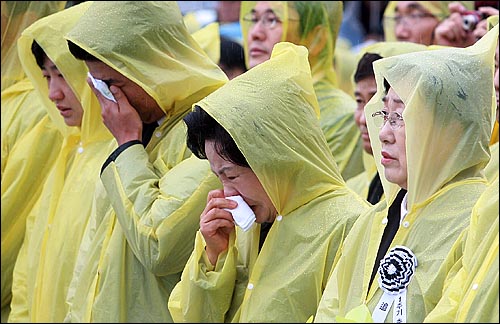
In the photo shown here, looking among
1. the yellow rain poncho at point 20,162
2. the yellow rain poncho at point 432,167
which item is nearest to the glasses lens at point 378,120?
the yellow rain poncho at point 432,167

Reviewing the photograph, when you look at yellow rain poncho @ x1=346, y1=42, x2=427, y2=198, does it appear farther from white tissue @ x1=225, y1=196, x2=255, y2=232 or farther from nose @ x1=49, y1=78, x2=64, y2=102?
white tissue @ x1=225, y1=196, x2=255, y2=232

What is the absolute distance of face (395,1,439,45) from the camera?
6352 millimetres

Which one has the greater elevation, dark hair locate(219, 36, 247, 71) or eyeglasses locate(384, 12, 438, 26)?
eyeglasses locate(384, 12, 438, 26)

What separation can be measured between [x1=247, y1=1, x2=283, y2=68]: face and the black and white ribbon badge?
3.02m

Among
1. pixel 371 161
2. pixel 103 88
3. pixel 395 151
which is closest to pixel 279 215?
pixel 395 151

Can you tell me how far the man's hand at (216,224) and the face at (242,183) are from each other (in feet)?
0.12

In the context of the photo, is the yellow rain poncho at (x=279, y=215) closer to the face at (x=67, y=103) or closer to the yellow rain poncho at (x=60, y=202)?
the yellow rain poncho at (x=60, y=202)

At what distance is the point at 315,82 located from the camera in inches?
232

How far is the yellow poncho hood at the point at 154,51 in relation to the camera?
430 centimetres

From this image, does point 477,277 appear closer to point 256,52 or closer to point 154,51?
point 154,51

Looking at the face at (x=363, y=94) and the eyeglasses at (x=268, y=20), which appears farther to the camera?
the eyeglasses at (x=268, y=20)

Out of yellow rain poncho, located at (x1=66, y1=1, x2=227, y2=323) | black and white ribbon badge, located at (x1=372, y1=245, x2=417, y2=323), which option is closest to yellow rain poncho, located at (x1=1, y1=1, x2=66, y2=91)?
yellow rain poncho, located at (x1=66, y1=1, x2=227, y2=323)

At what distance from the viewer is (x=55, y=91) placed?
4785 millimetres

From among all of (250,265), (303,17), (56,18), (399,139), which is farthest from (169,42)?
(303,17)
